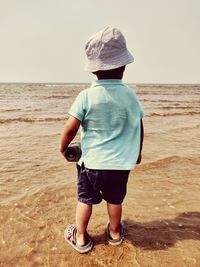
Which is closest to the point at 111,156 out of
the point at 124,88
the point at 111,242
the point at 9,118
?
the point at 124,88

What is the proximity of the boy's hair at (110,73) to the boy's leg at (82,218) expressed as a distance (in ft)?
3.87

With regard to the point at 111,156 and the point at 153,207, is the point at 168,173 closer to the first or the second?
the point at 153,207

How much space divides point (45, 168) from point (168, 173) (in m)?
2.11

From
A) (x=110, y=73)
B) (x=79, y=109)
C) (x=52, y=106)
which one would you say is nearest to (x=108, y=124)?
(x=79, y=109)

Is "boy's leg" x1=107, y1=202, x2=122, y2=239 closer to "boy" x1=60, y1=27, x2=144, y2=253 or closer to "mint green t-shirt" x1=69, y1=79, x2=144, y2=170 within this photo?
"boy" x1=60, y1=27, x2=144, y2=253

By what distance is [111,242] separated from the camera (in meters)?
2.91

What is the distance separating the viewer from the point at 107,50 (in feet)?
8.10

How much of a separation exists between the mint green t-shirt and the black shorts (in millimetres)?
→ 71

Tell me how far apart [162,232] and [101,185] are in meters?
1.00

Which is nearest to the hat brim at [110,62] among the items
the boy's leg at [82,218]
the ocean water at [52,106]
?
the boy's leg at [82,218]

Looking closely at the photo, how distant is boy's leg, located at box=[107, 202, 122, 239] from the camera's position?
279 centimetres

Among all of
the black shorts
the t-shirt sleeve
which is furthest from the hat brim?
the black shorts

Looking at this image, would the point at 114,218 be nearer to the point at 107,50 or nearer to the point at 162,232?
the point at 162,232

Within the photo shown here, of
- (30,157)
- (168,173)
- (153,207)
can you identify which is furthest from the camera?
(30,157)
